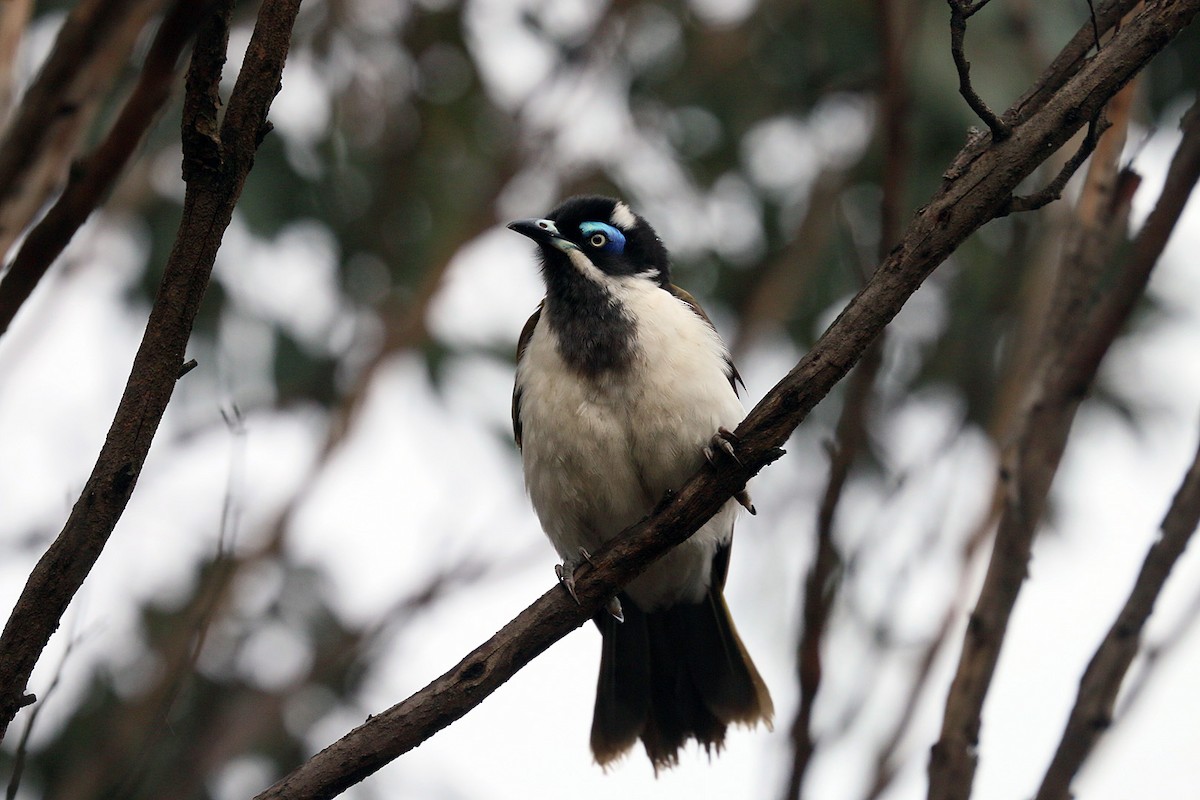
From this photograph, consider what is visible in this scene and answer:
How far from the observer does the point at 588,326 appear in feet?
14.9

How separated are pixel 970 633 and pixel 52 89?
9.05 ft

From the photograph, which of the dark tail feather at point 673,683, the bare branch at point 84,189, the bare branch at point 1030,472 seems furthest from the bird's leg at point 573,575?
the bare branch at point 84,189

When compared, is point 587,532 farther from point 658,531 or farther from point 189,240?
point 189,240

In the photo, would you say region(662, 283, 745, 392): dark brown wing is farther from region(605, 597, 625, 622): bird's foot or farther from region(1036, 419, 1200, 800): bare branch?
region(1036, 419, 1200, 800): bare branch

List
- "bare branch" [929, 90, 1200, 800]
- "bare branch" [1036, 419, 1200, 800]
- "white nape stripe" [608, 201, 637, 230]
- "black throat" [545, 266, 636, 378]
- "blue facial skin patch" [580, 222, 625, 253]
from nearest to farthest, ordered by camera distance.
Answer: "bare branch" [1036, 419, 1200, 800]
"bare branch" [929, 90, 1200, 800]
"black throat" [545, 266, 636, 378]
"blue facial skin patch" [580, 222, 625, 253]
"white nape stripe" [608, 201, 637, 230]

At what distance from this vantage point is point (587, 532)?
465cm

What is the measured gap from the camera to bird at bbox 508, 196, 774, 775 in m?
4.36

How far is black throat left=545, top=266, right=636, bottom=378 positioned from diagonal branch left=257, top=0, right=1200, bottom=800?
4.04ft

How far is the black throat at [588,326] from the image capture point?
4434 mm

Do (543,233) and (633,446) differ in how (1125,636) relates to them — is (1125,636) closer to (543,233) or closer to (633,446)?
(633,446)

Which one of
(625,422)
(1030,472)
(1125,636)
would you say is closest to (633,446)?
(625,422)

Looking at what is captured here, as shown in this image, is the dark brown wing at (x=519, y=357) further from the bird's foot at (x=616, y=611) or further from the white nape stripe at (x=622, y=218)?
the bird's foot at (x=616, y=611)

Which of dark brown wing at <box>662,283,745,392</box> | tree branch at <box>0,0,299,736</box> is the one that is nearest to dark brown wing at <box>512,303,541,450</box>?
dark brown wing at <box>662,283,745,392</box>

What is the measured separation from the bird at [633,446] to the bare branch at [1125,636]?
126cm
